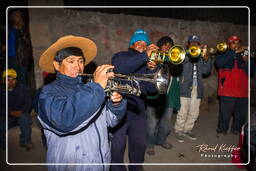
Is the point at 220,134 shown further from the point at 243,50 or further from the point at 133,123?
the point at 133,123

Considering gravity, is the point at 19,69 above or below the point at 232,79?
above

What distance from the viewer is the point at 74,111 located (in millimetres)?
1873

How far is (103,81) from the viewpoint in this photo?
6.59ft

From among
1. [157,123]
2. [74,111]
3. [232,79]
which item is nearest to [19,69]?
[157,123]

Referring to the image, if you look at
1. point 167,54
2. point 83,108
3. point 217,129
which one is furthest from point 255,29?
point 83,108

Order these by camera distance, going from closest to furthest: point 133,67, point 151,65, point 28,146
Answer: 1. point 133,67
2. point 151,65
3. point 28,146

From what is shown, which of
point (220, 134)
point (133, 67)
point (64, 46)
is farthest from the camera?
point (220, 134)

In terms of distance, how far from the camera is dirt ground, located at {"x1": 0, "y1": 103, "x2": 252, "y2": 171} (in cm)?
423

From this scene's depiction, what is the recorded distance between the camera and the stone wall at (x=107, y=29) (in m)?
5.64

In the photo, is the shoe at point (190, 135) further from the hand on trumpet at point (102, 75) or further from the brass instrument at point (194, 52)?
the hand on trumpet at point (102, 75)

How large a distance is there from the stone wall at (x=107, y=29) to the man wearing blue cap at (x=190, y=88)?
1874 millimetres

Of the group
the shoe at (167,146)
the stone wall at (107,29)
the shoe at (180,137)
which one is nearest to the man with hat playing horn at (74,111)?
the shoe at (167,146)

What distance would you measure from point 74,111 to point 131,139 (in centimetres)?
203

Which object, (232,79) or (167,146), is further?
(232,79)
